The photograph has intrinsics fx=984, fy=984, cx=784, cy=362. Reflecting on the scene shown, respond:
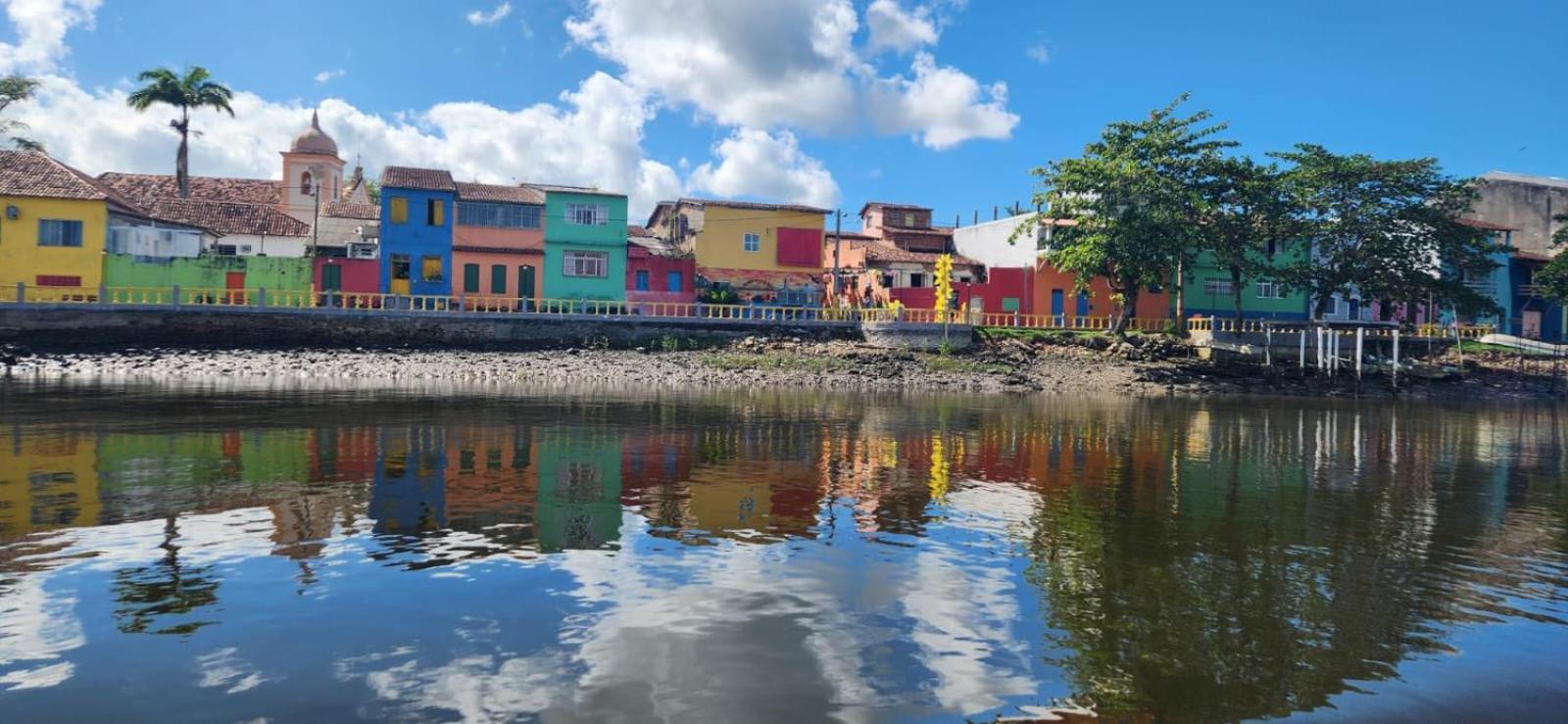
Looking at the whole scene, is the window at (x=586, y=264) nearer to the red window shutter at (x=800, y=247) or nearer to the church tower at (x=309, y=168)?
the red window shutter at (x=800, y=247)

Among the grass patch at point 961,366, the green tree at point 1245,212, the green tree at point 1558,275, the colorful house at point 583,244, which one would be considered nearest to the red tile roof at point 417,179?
the colorful house at point 583,244

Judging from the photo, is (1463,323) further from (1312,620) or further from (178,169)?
Answer: (178,169)

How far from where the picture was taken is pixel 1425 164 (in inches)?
2067

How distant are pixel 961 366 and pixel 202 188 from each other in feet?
182

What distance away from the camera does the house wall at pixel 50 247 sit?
48.7 meters

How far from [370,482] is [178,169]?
6140cm

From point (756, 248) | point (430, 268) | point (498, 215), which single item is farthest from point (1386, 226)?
point (430, 268)

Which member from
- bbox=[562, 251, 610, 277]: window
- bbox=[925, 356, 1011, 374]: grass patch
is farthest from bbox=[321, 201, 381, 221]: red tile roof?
bbox=[925, 356, 1011, 374]: grass patch

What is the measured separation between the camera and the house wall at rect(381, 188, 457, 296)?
181 ft

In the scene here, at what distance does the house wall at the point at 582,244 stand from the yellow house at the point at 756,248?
5782 mm

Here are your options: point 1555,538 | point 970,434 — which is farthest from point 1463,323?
point 1555,538

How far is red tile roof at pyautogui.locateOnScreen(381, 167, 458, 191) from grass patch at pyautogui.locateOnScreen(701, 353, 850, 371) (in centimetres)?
1978

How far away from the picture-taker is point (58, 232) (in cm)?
4934

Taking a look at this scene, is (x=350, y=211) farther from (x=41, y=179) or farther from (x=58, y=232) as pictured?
(x=58, y=232)
